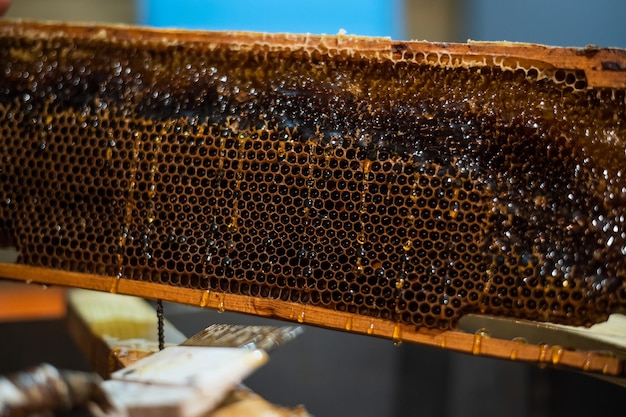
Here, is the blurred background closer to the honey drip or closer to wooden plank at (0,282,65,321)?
wooden plank at (0,282,65,321)

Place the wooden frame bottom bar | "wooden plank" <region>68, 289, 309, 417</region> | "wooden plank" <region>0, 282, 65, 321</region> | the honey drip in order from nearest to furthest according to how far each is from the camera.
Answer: the wooden frame bottom bar < the honey drip < "wooden plank" <region>68, 289, 309, 417</region> < "wooden plank" <region>0, 282, 65, 321</region>

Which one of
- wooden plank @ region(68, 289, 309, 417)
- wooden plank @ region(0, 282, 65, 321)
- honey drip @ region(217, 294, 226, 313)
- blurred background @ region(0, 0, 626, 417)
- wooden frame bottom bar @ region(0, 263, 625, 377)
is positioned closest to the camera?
wooden frame bottom bar @ region(0, 263, 625, 377)

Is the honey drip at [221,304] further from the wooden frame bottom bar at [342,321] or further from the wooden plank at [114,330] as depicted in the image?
the wooden plank at [114,330]

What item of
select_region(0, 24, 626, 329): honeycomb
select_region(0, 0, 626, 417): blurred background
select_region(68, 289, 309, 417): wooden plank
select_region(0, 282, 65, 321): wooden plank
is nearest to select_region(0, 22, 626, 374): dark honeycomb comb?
select_region(0, 24, 626, 329): honeycomb

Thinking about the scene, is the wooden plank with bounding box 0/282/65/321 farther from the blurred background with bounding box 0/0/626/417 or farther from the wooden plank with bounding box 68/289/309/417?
the wooden plank with bounding box 68/289/309/417

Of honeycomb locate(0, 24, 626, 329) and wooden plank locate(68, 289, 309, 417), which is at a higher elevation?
honeycomb locate(0, 24, 626, 329)

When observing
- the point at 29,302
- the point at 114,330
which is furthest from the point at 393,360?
the point at 29,302

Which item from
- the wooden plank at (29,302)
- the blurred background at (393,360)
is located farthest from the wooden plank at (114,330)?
the wooden plank at (29,302)

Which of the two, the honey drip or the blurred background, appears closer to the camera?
the honey drip
